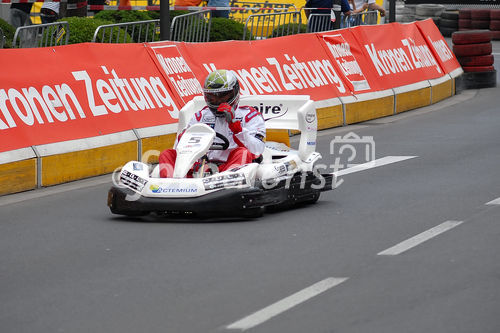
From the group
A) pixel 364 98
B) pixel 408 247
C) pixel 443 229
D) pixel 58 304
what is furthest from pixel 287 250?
pixel 364 98

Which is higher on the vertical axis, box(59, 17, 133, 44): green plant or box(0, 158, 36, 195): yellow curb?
box(59, 17, 133, 44): green plant

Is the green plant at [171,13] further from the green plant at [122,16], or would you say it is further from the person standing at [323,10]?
the person standing at [323,10]

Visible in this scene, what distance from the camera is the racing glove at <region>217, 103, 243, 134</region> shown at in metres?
9.90

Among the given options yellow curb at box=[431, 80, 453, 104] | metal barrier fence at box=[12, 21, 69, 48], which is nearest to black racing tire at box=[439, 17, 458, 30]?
yellow curb at box=[431, 80, 453, 104]

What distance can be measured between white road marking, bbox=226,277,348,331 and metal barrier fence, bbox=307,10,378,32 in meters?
13.9

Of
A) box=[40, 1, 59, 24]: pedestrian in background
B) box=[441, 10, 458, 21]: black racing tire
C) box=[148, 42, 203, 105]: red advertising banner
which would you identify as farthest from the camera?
box=[441, 10, 458, 21]: black racing tire

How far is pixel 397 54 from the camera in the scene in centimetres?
1917

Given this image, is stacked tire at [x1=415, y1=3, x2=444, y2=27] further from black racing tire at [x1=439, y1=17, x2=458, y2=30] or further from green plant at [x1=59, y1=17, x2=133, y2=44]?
green plant at [x1=59, y1=17, x2=133, y2=44]

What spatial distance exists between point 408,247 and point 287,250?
35.6 inches

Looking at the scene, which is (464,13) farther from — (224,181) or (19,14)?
(224,181)

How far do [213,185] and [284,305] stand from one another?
113 inches

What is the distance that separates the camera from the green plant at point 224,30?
20.7 metres

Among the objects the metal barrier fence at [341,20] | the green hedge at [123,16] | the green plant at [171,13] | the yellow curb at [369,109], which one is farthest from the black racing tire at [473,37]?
the green hedge at [123,16]

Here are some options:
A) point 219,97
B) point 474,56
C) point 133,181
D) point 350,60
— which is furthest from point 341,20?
point 133,181
